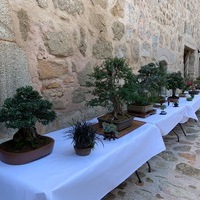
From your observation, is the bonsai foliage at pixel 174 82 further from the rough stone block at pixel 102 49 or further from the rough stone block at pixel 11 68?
the rough stone block at pixel 11 68

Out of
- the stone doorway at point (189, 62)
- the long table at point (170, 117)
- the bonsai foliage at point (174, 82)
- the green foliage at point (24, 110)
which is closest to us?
the green foliage at point (24, 110)

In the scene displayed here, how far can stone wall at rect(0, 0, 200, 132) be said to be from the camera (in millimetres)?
1405

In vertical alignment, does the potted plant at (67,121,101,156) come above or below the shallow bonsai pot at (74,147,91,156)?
above

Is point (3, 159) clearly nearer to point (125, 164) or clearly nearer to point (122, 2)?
point (125, 164)

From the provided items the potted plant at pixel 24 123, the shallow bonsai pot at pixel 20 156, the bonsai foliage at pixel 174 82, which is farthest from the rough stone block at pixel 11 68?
the bonsai foliage at pixel 174 82

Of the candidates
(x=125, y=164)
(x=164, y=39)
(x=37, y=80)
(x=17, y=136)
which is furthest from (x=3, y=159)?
(x=164, y=39)

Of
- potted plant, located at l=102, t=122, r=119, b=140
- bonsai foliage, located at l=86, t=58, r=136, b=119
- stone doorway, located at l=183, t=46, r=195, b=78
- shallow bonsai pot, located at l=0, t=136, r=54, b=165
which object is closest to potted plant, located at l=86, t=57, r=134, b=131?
bonsai foliage, located at l=86, t=58, r=136, b=119

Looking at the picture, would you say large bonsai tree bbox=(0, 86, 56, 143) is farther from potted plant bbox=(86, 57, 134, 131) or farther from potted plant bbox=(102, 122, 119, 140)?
potted plant bbox=(86, 57, 134, 131)

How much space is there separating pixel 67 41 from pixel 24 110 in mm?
906

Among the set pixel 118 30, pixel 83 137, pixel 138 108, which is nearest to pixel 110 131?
pixel 83 137

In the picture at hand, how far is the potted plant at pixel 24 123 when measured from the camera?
1.09 meters

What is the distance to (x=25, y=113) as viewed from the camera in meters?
1.10

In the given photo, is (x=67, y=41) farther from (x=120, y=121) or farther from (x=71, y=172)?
(x=71, y=172)

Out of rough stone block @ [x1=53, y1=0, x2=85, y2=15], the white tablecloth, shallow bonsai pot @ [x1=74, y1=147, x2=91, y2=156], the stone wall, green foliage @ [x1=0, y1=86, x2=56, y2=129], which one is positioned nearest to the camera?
the white tablecloth
